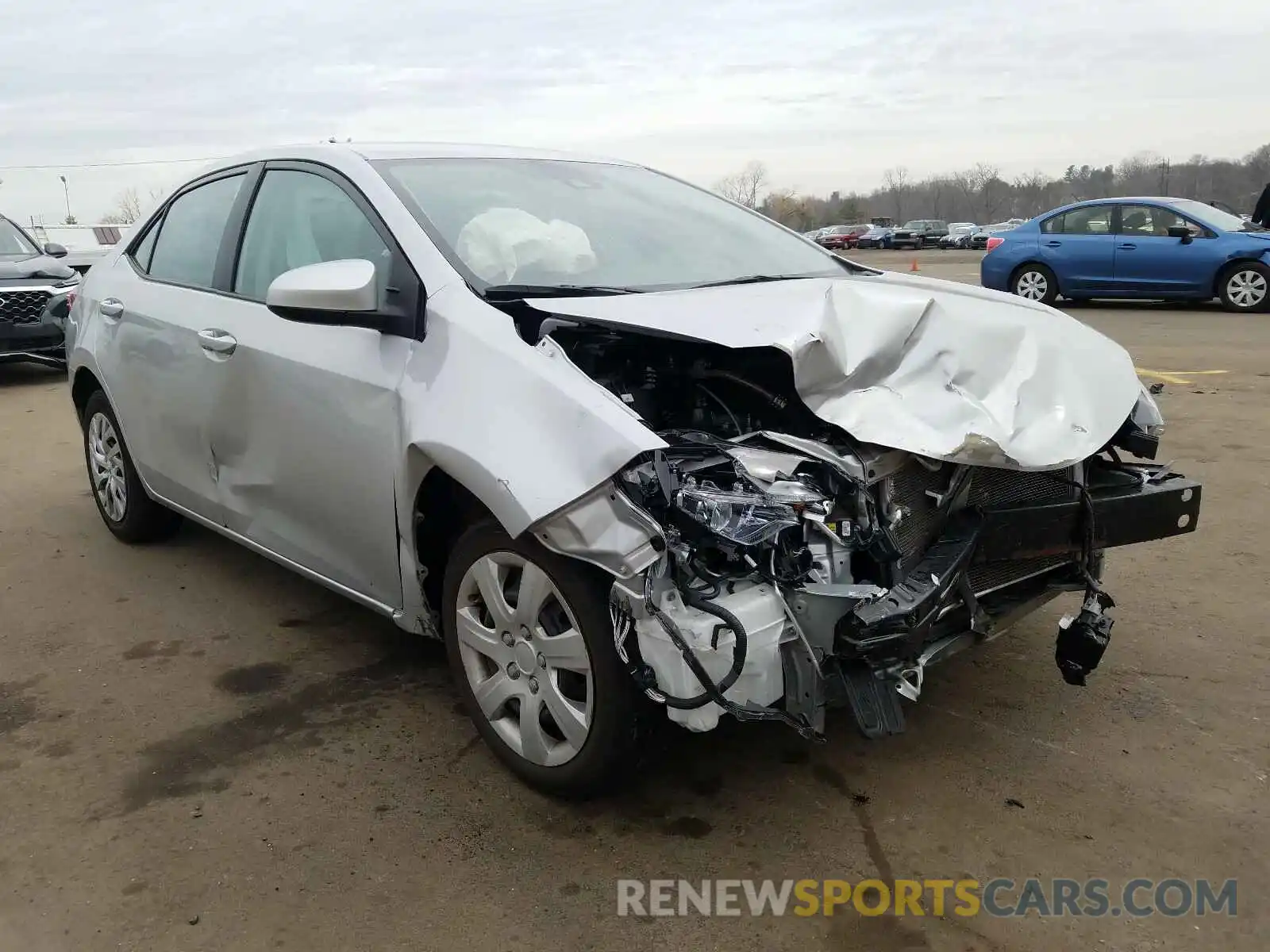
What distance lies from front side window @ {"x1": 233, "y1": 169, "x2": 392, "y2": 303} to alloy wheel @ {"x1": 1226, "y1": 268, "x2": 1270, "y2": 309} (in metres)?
12.7

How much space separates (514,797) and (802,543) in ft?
3.58

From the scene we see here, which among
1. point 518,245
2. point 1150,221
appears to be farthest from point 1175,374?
point 518,245

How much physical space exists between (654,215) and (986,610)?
1753mm

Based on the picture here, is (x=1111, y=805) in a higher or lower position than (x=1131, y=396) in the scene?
lower

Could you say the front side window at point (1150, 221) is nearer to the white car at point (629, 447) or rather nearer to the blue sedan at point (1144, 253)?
the blue sedan at point (1144, 253)

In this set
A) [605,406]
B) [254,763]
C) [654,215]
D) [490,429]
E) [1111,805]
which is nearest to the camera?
[605,406]

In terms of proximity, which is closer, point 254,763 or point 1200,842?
point 1200,842

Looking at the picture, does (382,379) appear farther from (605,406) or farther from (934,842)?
(934,842)

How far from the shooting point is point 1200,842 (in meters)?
2.62

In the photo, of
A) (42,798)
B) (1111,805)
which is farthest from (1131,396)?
(42,798)

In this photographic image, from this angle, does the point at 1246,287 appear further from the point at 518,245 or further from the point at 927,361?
the point at 518,245

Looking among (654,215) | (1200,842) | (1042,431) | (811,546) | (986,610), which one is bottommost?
(1200,842)

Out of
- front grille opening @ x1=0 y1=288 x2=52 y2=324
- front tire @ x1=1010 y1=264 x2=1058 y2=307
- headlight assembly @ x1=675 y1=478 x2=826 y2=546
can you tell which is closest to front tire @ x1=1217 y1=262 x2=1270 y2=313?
front tire @ x1=1010 y1=264 x2=1058 y2=307

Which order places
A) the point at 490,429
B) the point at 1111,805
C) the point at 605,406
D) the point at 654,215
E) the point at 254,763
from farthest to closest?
the point at 654,215 → the point at 254,763 → the point at 1111,805 → the point at 490,429 → the point at 605,406
